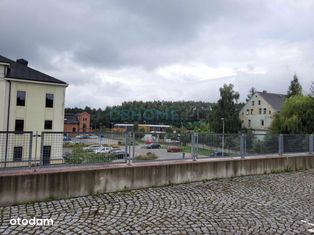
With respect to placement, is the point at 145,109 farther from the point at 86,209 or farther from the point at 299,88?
the point at 86,209

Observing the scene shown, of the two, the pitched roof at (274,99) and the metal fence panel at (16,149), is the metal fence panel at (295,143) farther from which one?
the pitched roof at (274,99)

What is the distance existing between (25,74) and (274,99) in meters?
53.2

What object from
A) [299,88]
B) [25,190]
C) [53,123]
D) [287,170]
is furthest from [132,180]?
[299,88]

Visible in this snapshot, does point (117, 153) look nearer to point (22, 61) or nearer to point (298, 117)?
point (22, 61)

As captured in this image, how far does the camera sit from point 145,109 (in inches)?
5748

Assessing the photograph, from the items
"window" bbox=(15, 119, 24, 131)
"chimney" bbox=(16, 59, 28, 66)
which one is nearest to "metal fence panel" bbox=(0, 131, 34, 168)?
"window" bbox=(15, 119, 24, 131)

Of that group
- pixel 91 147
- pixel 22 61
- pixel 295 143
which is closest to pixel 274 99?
pixel 22 61

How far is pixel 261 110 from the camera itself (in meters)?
64.8

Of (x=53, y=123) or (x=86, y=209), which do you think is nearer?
(x=86, y=209)

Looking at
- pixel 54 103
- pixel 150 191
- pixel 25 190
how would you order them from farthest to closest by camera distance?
pixel 54 103 → pixel 150 191 → pixel 25 190

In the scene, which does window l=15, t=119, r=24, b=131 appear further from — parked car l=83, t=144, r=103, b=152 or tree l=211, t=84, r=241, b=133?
tree l=211, t=84, r=241, b=133

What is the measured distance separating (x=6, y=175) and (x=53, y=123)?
29782 millimetres

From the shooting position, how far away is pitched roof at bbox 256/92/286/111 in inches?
2461

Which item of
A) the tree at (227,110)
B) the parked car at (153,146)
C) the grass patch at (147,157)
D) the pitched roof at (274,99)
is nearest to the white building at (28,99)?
the parked car at (153,146)
